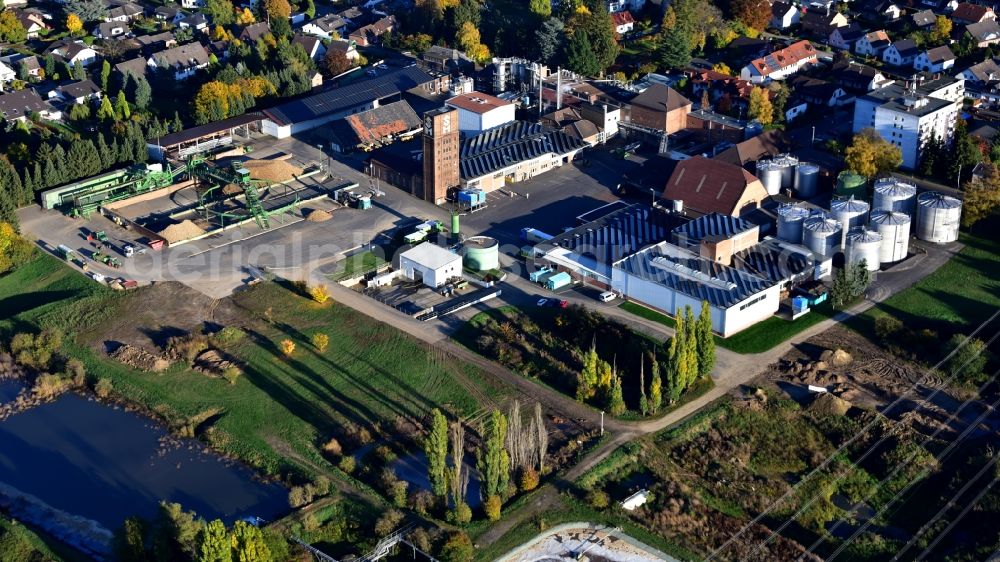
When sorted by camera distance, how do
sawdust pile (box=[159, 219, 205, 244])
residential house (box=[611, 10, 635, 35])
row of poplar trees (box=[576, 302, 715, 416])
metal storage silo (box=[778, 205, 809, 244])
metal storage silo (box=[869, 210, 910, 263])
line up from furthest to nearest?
residential house (box=[611, 10, 635, 35]) → sawdust pile (box=[159, 219, 205, 244]) → metal storage silo (box=[778, 205, 809, 244]) → metal storage silo (box=[869, 210, 910, 263]) → row of poplar trees (box=[576, 302, 715, 416])

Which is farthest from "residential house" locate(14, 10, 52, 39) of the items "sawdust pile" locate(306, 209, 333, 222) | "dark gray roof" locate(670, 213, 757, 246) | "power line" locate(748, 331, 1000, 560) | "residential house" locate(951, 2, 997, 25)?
"power line" locate(748, 331, 1000, 560)

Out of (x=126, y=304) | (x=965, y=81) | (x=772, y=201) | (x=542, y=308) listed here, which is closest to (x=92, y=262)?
(x=126, y=304)

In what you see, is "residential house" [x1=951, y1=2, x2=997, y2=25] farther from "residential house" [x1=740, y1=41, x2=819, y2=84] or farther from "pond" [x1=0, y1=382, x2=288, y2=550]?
"pond" [x1=0, y1=382, x2=288, y2=550]

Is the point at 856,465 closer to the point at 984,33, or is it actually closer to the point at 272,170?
the point at 272,170

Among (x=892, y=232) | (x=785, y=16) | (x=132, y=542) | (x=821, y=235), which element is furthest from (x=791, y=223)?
(x=785, y=16)

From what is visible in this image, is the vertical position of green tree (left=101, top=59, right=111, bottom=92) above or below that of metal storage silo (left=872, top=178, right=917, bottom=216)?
above

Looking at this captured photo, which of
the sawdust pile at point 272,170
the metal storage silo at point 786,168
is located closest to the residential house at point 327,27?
the sawdust pile at point 272,170
